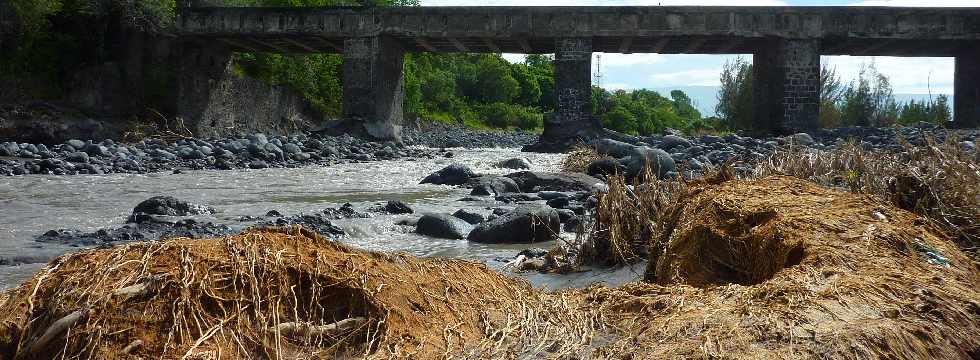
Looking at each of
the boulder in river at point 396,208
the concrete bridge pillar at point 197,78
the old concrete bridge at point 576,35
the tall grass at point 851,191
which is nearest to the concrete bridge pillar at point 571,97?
the old concrete bridge at point 576,35

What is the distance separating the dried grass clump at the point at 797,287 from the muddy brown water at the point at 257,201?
1025 millimetres

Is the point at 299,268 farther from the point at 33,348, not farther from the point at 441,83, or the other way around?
the point at 441,83

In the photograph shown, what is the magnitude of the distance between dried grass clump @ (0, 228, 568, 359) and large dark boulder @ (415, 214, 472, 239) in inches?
156

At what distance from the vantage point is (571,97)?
903 inches

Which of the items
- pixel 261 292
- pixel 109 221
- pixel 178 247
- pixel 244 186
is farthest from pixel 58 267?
pixel 244 186

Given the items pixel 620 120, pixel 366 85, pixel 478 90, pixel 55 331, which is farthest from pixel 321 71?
pixel 55 331

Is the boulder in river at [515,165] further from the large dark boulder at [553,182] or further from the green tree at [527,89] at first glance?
the green tree at [527,89]

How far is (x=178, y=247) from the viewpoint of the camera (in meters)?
2.68

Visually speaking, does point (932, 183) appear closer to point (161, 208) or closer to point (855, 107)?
point (161, 208)

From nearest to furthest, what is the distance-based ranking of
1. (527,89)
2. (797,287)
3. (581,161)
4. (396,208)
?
(797,287)
(396,208)
(581,161)
(527,89)

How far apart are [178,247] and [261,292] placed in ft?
1.12

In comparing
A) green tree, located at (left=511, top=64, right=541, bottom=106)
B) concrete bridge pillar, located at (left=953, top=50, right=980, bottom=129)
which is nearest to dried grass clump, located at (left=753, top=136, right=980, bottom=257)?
concrete bridge pillar, located at (left=953, top=50, right=980, bottom=129)

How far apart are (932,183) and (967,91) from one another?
23.7m

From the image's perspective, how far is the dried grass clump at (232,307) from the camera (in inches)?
90.5
